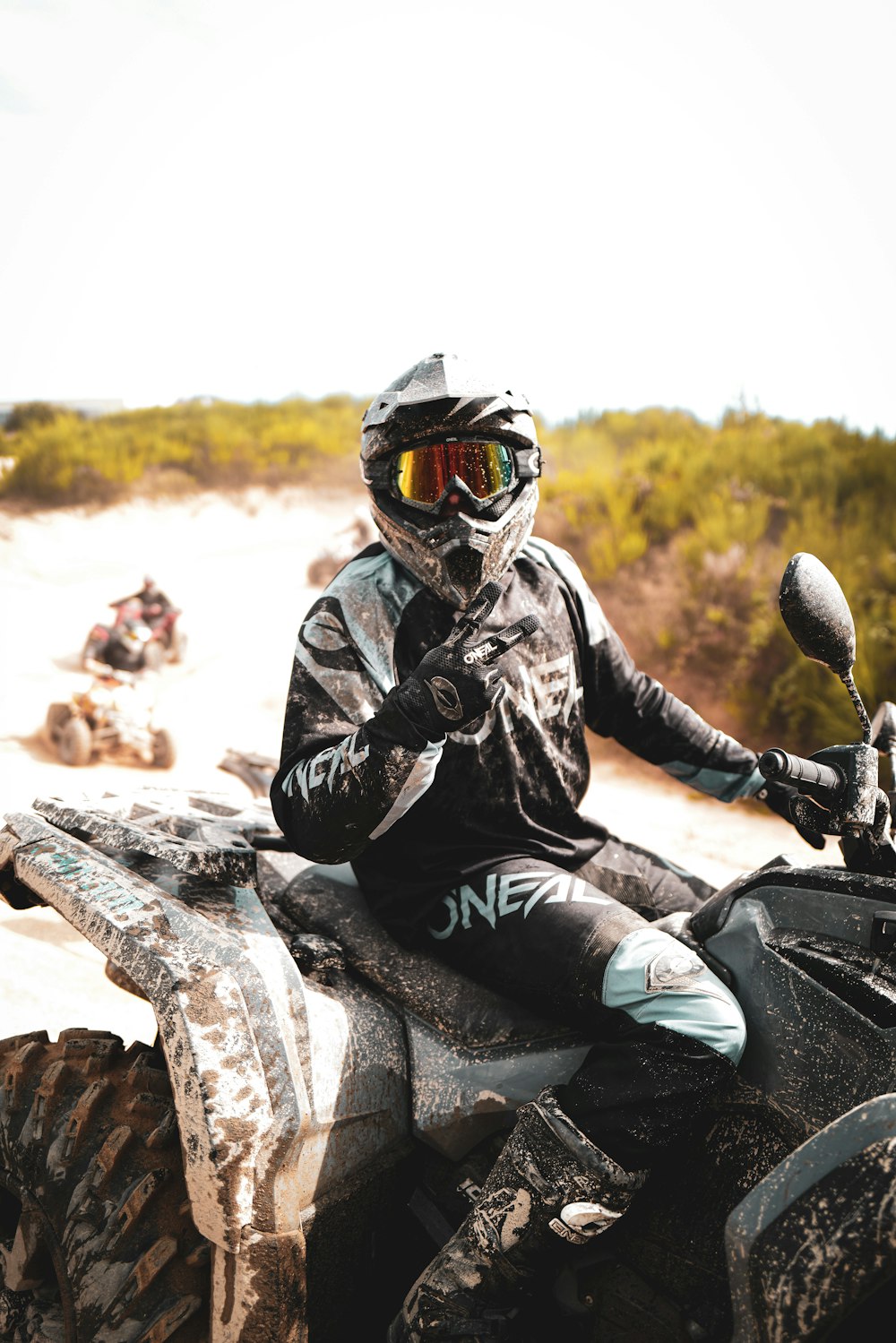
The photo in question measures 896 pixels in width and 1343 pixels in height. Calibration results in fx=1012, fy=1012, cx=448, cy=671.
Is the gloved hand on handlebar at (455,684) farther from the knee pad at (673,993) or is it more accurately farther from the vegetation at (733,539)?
the vegetation at (733,539)

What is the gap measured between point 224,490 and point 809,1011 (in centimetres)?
1651

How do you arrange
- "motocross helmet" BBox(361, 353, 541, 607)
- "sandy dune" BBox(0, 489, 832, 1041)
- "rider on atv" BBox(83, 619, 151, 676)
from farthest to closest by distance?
1. "rider on atv" BBox(83, 619, 151, 676)
2. "sandy dune" BBox(0, 489, 832, 1041)
3. "motocross helmet" BBox(361, 353, 541, 607)

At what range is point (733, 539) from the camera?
852 cm

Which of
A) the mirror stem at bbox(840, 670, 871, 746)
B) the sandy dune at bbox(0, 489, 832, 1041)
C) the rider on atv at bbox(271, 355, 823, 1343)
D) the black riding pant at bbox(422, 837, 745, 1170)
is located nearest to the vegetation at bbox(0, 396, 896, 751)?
the sandy dune at bbox(0, 489, 832, 1041)

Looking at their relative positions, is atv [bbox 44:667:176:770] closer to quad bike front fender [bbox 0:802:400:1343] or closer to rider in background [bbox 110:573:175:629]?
rider in background [bbox 110:573:175:629]

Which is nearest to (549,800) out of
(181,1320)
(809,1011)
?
(809,1011)

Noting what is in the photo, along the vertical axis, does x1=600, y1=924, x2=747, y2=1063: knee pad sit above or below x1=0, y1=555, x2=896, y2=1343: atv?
above

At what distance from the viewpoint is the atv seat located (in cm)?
180

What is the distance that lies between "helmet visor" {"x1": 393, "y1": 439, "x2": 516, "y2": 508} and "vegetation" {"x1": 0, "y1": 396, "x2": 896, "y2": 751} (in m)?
4.95

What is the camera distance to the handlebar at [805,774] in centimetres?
146

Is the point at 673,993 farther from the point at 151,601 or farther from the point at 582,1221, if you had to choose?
the point at 151,601

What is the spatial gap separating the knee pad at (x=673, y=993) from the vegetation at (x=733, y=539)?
505cm

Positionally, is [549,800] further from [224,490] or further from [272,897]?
[224,490]

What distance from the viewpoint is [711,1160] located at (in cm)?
157
